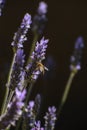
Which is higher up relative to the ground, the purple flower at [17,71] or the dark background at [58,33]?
the dark background at [58,33]

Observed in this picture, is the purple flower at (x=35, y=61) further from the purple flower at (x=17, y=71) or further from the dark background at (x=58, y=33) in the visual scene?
the dark background at (x=58, y=33)

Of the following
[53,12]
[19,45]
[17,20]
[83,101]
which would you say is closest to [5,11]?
[17,20]

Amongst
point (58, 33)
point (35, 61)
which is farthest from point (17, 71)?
point (58, 33)

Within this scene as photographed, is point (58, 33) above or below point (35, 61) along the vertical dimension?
above

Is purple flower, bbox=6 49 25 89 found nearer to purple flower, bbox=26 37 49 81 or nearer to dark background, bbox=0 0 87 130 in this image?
purple flower, bbox=26 37 49 81

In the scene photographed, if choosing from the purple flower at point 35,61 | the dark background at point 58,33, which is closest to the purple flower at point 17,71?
the purple flower at point 35,61

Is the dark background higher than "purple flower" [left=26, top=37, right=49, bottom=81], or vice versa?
the dark background

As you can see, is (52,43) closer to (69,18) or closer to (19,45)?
(69,18)

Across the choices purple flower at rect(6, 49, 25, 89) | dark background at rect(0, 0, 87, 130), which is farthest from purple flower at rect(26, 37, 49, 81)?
dark background at rect(0, 0, 87, 130)

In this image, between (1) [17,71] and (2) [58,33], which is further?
(2) [58,33]

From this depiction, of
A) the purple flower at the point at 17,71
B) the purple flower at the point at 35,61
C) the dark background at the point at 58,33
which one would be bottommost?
the purple flower at the point at 17,71

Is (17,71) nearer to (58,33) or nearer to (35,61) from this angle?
(35,61)
